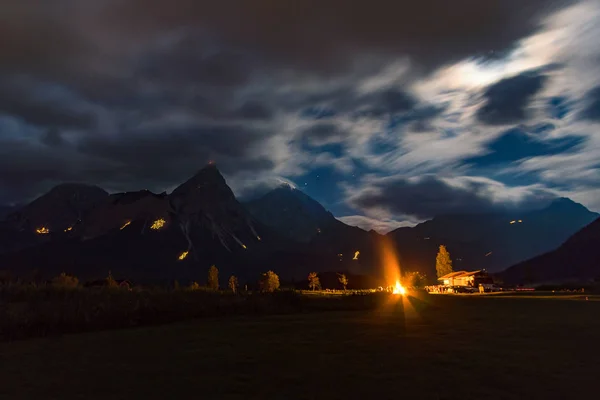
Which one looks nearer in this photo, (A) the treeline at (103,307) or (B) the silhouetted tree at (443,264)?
(A) the treeline at (103,307)

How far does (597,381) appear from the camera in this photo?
12258 mm

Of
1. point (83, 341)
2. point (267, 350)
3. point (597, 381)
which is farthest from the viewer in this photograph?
point (83, 341)

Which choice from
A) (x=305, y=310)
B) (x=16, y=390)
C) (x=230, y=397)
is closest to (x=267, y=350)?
(x=230, y=397)

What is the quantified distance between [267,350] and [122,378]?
6.48 meters

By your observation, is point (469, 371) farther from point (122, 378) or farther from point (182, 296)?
point (182, 296)

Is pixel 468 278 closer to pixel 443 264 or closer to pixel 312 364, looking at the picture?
pixel 443 264

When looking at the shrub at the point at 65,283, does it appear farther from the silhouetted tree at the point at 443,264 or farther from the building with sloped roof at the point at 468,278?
the silhouetted tree at the point at 443,264

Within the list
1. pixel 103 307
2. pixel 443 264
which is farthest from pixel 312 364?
pixel 443 264

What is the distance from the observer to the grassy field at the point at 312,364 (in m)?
11.8

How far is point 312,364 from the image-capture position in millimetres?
15492

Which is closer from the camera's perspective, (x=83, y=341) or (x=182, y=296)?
(x=83, y=341)

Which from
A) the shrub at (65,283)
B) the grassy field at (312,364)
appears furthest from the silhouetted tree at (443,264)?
the grassy field at (312,364)

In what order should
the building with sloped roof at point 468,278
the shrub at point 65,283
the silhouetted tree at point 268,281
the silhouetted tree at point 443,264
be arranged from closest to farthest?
the shrub at point 65,283 → the building with sloped roof at point 468,278 → the silhouetted tree at point 268,281 → the silhouetted tree at point 443,264

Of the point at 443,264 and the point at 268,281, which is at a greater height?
the point at 443,264
